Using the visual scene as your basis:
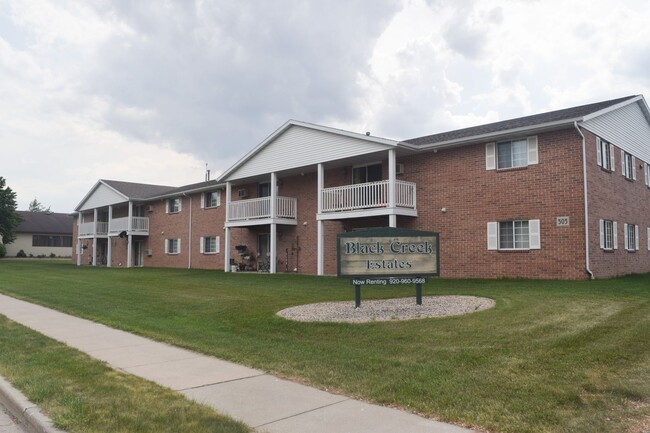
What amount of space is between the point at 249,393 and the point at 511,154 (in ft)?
48.5

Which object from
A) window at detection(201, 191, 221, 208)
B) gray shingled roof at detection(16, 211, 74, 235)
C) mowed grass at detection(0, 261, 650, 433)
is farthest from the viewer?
gray shingled roof at detection(16, 211, 74, 235)

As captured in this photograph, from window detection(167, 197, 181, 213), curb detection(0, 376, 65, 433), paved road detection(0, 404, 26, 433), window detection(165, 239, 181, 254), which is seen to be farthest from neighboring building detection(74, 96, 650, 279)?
paved road detection(0, 404, 26, 433)

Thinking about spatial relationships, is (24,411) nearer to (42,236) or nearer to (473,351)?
(473,351)

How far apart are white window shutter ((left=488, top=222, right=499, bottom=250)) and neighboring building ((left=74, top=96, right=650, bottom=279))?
0.03 meters

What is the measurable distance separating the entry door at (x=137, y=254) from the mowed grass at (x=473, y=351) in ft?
89.6

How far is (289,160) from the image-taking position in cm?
2378

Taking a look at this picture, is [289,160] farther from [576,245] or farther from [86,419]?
[86,419]

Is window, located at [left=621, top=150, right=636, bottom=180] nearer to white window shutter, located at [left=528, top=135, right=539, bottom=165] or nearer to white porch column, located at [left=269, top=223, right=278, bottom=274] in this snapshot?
white window shutter, located at [left=528, top=135, right=539, bottom=165]

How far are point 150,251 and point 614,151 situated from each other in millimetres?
29682

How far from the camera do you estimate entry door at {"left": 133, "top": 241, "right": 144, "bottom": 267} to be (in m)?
38.6

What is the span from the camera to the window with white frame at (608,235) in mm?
17125

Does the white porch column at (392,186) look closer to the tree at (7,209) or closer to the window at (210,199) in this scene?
the window at (210,199)

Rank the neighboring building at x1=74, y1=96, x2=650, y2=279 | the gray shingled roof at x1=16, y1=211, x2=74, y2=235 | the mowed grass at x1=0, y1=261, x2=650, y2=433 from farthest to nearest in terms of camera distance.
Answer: the gray shingled roof at x1=16, y1=211, x2=74, y2=235, the neighboring building at x1=74, y1=96, x2=650, y2=279, the mowed grass at x1=0, y1=261, x2=650, y2=433

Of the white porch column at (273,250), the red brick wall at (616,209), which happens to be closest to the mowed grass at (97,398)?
the red brick wall at (616,209)
